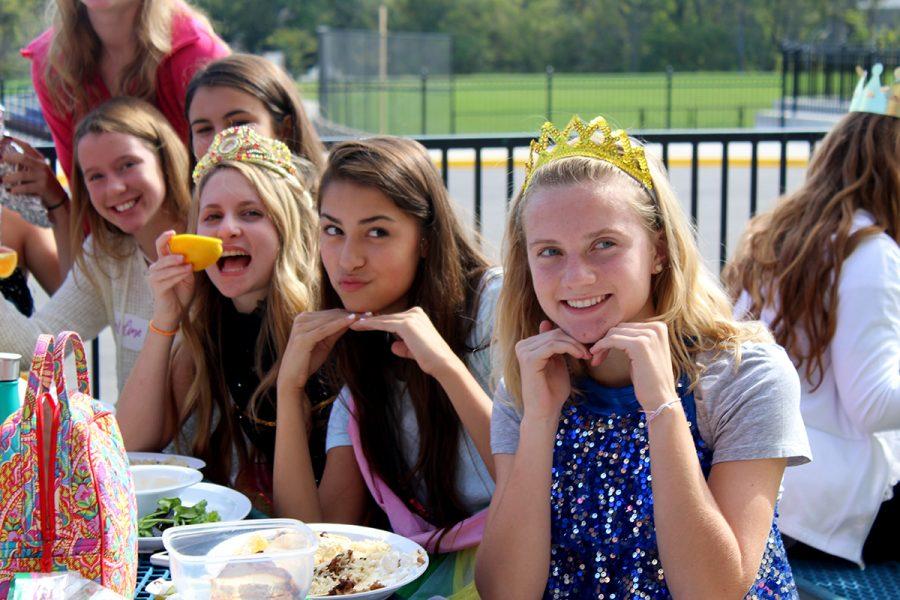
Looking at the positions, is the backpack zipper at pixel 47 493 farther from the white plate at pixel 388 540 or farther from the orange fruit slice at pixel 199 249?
the orange fruit slice at pixel 199 249

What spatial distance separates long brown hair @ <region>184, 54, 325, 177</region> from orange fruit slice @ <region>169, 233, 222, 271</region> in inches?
33.6

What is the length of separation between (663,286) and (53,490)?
1.29 m

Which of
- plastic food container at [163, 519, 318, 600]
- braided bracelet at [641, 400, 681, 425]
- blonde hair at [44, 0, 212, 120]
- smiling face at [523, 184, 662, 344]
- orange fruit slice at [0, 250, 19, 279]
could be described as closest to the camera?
plastic food container at [163, 519, 318, 600]

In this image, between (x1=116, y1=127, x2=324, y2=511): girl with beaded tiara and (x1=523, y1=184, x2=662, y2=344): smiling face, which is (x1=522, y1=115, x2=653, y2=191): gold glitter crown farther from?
(x1=116, y1=127, x2=324, y2=511): girl with beaded tiara

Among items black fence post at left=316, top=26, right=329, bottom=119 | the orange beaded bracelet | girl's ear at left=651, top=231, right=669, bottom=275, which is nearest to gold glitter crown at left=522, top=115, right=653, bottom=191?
girl's ear at left=651, top=231, right=669, bottom=275

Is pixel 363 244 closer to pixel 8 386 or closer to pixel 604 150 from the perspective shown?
pixel 604 150

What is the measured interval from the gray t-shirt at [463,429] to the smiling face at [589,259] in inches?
22.9

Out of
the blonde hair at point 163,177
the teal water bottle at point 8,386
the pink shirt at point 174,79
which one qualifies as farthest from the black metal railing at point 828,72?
the teal water bottle at point 8,386

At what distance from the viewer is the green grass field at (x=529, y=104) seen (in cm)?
2740

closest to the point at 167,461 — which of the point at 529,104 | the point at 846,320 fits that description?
the point at 846,320

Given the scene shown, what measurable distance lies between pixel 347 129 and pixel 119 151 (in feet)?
73.8

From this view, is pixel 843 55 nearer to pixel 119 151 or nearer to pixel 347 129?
pixel 347 129

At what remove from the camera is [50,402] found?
1.72 m

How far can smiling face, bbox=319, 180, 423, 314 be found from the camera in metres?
2.84
